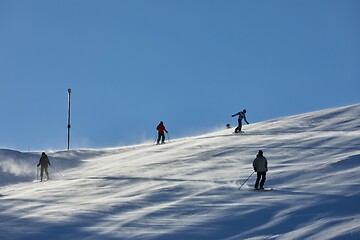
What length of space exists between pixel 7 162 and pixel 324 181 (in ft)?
66.7

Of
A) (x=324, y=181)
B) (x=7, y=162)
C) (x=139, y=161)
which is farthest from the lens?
(x=7, y=162)

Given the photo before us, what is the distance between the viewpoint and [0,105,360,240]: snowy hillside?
1748 cm

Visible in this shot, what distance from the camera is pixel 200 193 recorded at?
2186 centimetres

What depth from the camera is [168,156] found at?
109 ft

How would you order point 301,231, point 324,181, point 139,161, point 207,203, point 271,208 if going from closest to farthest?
1. point 301,231
2. point 271,208
3. point 207,203
4. point 324,181
5. point 139,161

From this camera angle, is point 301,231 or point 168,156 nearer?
point 301,231

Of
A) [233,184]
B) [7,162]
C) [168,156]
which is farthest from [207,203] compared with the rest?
[7,162]

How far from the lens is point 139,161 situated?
33094 millimetres

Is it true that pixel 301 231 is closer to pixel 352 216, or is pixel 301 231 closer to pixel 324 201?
pixel 352 216

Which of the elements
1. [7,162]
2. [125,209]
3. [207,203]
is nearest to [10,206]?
[125,209]

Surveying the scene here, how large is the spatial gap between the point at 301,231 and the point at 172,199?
238 inches

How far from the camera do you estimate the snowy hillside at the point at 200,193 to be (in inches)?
688

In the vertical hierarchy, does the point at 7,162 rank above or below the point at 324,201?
above

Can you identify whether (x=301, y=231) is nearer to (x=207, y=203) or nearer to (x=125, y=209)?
(x=207, y=203)
